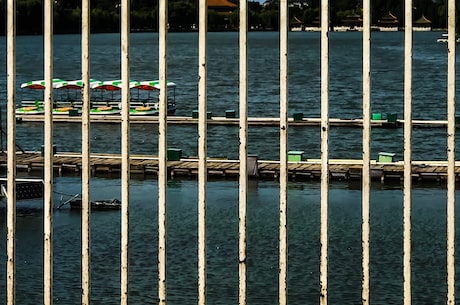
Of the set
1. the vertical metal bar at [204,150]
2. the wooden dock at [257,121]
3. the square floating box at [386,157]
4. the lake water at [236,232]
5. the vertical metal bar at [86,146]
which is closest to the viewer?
the vertical metal bar at [204,150]

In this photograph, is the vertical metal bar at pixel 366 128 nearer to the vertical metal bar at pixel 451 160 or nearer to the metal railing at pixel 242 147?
the metal railing at pixel 242 147

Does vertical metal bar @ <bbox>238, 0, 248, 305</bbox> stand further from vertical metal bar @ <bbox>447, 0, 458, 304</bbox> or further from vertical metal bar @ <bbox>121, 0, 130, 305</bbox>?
vertical metal bar @ <bbox>447, 0, 458, 304</bbox>

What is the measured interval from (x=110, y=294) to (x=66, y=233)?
751 cm

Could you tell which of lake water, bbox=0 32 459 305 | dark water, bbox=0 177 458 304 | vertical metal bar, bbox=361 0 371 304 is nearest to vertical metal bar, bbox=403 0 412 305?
vertical metal bar, bbox=361 0 371 304

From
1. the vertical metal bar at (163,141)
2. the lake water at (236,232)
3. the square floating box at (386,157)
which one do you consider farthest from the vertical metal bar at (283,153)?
the square floating box at (386,157)

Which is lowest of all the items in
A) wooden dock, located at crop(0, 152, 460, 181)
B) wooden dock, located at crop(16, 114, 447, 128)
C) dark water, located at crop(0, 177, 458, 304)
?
dark water, located at crop(0, 177, 458, 304)

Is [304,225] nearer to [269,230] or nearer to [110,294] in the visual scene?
[269,230]

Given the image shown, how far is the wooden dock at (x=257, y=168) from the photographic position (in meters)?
37.1

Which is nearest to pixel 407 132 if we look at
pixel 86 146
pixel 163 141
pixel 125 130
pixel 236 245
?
pixel 163 141

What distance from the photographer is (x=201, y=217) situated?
5.97 metres

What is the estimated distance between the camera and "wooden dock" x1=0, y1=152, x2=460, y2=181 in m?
37.1

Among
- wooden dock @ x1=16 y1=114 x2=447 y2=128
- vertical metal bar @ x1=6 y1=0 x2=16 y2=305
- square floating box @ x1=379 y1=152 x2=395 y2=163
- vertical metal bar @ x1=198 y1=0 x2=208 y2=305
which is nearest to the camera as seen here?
vertical metal bar @ x1=198 y1=0 x2=208 y2=305

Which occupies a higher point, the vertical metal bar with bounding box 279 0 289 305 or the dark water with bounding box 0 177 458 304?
the vertical metal bar with bounding box 279 0 289 305

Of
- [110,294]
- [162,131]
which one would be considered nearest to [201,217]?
[162,131]
